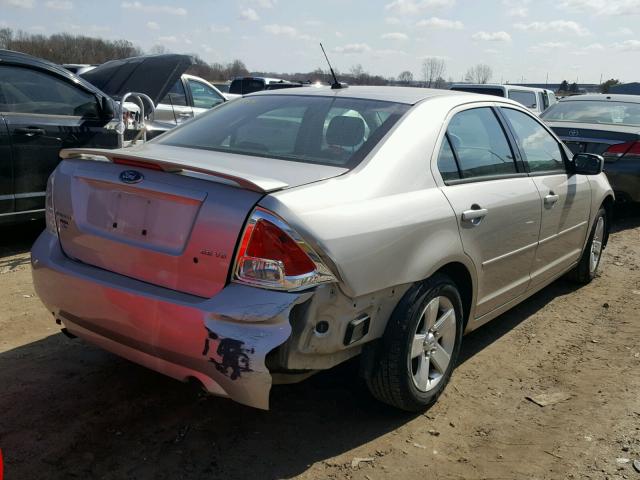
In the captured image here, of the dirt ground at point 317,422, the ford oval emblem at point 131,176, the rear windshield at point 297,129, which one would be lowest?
the dirt ground at point 317,422

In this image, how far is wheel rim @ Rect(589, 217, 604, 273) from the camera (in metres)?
5.47

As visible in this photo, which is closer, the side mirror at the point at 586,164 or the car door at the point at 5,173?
the side mirror at the point at 586,164

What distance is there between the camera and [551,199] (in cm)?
419

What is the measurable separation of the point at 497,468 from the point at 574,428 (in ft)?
2.07

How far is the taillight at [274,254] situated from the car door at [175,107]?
713cm

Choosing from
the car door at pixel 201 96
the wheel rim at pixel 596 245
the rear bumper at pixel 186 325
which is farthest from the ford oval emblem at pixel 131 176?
the car door at pixel 201 96

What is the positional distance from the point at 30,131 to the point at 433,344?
4135mm

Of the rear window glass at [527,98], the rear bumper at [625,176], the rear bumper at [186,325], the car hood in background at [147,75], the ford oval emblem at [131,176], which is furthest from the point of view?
the rear window glass at [527,98]

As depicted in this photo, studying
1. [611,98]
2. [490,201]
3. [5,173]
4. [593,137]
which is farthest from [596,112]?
[5,173]

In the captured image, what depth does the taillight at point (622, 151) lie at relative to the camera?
301 inches

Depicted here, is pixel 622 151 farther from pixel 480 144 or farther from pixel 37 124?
pixel 37 124

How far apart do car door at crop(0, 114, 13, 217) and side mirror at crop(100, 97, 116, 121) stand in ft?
3.28

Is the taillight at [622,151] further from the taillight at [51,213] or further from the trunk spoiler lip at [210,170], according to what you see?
the taillight at [51,213]

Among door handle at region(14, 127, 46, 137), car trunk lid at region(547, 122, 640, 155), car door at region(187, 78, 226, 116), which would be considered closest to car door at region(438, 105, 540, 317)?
door handle at region(14, 127, 46, 137)
